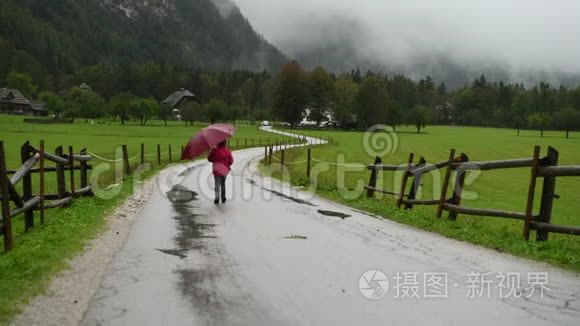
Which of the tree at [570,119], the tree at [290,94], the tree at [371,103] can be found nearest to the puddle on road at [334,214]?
the tree at [290,94]

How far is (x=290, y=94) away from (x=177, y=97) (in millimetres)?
65115

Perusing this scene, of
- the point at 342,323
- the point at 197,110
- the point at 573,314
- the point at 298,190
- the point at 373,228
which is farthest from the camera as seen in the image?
the point at 197,110

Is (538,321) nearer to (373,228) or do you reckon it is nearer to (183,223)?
(373,228)

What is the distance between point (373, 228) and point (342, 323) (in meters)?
6.40

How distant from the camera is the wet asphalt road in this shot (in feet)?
19.4

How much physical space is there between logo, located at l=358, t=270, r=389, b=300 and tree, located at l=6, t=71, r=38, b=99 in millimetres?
178016

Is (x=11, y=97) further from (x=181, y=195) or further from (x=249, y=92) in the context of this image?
(x=181, y=195)

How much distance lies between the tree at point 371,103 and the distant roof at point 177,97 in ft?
235

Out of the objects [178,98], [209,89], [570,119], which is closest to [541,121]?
[570,119]

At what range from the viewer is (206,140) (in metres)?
14.6

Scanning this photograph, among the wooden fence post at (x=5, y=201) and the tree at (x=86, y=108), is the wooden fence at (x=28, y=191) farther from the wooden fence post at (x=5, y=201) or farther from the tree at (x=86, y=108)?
the tree at (x=86, y=108)

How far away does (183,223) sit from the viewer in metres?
12.1

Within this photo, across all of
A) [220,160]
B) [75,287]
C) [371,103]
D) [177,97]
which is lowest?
[75,287]

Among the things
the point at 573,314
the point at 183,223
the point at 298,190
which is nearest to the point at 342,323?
the point at 573,314
